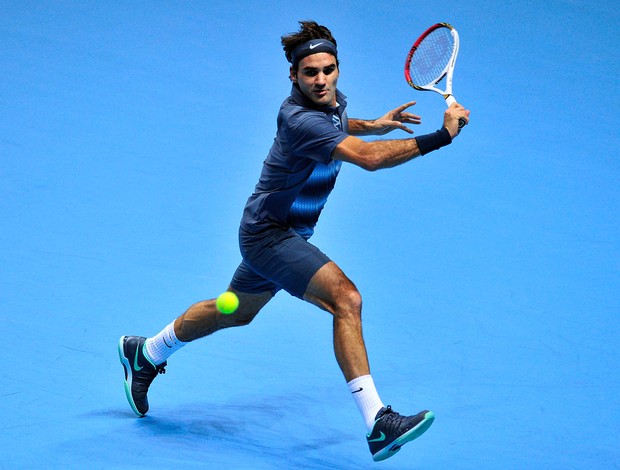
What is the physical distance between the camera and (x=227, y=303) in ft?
15.9

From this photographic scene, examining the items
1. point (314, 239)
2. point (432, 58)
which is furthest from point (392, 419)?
point (314, 239)

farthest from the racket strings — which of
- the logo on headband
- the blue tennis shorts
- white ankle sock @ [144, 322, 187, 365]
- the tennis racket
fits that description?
white ankle sock @ [144, 322, 187, 365]

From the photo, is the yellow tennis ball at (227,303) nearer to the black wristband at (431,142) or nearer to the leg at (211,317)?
the leg at (211,317)

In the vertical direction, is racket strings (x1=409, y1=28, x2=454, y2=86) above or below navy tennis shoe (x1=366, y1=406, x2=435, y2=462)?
above

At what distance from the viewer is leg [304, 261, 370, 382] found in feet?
13.8

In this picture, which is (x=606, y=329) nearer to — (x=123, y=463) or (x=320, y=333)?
(x=320, y=333)

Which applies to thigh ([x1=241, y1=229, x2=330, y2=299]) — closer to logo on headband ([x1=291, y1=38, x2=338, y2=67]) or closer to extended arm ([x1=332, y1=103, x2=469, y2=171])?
extended arm ([x1=332, y1=103, x2=469, y2=171])

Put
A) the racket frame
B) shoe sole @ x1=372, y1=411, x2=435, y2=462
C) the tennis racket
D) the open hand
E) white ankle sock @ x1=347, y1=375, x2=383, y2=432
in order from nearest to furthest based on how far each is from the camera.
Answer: shoe sole @ x1=372, y1=411, x2=435, y2=462
white ankle sock @ x1=347, y1=375, x2=383, y2=432
the racket frame
the tennis racket
the open hand

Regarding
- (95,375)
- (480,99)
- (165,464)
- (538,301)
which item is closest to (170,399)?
(95,375)

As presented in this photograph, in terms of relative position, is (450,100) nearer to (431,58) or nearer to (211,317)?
(431,58)

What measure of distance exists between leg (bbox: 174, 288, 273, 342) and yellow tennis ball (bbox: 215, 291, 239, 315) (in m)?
0.02

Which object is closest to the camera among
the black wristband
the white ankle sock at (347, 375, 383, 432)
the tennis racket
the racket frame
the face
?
the white ankle sock at (347, 375, 383, 432)

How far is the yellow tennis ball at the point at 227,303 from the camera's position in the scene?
4832mm

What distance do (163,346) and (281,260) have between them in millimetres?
939
